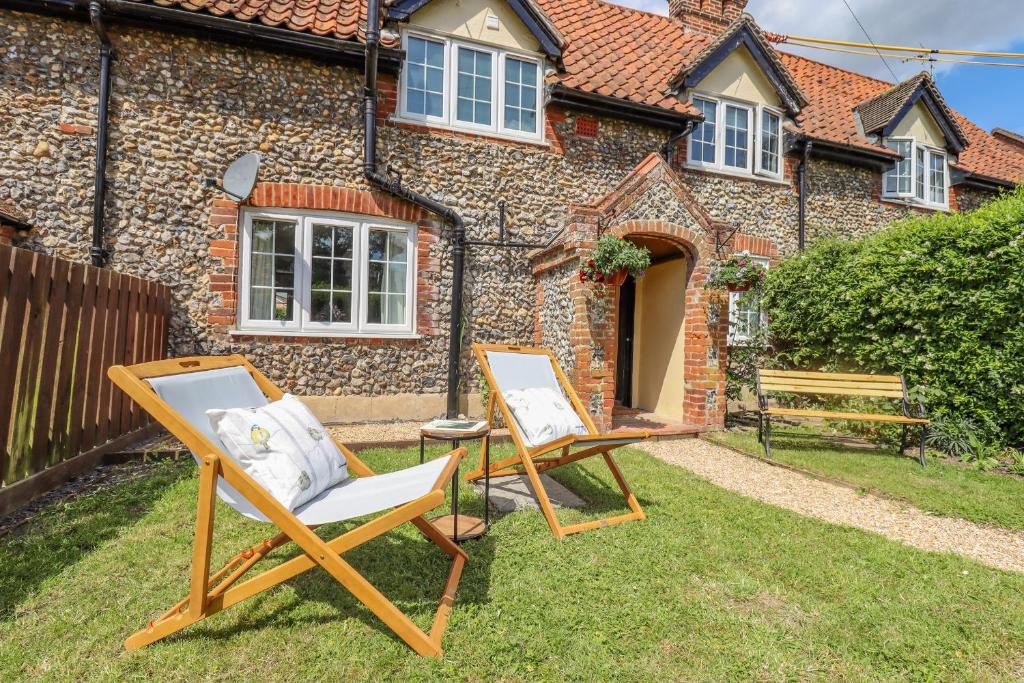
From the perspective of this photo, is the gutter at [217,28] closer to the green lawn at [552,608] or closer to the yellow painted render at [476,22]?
the yellow painted render at [476,22]

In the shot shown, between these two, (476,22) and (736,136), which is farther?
(736,136)

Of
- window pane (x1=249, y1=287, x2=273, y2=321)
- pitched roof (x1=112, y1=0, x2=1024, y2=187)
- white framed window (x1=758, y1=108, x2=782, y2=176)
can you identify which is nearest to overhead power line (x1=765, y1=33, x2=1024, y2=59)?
pitched roof (x1=112, y1=0, x2=1024, y2=187)

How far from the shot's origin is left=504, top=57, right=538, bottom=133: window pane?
7.63m

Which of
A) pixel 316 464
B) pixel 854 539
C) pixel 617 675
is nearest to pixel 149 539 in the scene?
pixel 316 464

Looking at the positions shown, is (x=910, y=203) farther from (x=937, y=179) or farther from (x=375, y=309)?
(x=375, y=309)

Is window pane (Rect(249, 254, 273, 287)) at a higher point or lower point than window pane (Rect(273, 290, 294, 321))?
higher

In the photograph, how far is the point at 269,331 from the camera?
6.54 meters

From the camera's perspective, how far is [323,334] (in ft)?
22.1

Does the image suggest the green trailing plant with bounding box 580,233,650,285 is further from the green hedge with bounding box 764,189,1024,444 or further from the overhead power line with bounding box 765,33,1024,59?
the overhead power line with bounding box 765,33,1024,59

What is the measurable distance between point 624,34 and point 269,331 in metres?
8.38

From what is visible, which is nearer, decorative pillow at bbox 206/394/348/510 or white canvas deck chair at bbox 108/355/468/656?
white canvas deck chair at bbox 108/355/468/656

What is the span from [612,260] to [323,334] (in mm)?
3828

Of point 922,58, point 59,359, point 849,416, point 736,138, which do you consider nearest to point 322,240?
point 59,359

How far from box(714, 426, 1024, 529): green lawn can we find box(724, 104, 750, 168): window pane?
202 inches
